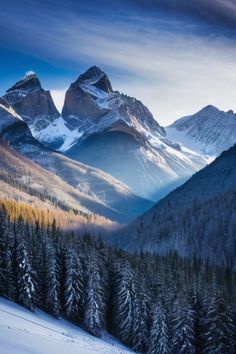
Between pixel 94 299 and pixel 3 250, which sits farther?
pixel 94 299

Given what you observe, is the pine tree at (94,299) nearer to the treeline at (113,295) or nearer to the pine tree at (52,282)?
the treeline at (113,295)

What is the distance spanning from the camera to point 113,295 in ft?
350

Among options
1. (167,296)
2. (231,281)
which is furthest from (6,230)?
(231,281)

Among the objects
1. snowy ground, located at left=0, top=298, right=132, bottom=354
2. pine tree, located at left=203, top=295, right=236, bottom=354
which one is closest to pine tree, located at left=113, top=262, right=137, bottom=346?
pine tree, located at left=203, top=295, right=236, bottom=354

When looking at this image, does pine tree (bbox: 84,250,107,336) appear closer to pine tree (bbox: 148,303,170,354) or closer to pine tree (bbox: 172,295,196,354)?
pine tree (bbox: 148,303,170,354)

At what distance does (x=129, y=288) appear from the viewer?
102 meters

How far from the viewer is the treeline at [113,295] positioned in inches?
3629

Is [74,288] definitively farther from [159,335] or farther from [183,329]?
[183,329]

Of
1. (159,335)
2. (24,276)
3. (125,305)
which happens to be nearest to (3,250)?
(24,276)

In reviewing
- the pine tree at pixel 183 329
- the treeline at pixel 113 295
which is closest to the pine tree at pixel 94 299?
the treeline at pixel 113 295

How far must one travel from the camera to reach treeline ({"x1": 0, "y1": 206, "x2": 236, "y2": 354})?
92188mm

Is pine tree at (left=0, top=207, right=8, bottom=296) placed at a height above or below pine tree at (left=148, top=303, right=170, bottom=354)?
above

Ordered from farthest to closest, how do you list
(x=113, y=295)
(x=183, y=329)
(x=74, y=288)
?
(x=113, y=295) → (x=74, y=288) → (x=183, y=329)

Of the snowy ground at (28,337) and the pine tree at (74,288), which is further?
the pine tree at (74,288)
